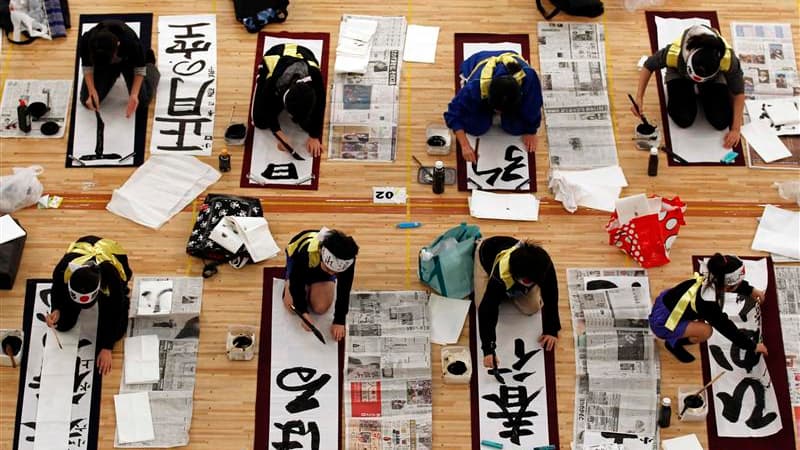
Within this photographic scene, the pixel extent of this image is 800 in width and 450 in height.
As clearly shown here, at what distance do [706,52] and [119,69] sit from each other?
4.37 m

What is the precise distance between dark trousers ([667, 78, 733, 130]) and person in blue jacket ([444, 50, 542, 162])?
3.49 feet

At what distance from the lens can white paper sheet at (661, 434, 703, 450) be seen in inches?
243

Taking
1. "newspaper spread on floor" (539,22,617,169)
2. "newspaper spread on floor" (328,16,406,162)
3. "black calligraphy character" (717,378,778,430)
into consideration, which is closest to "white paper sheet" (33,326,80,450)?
"newspaper spread on floor" (328,16,406,162)

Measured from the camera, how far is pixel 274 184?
7.09m

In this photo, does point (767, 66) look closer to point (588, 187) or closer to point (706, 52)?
point (706, 52)

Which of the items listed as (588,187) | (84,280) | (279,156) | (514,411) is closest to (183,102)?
(279,156)

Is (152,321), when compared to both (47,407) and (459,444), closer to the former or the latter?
(47,407)

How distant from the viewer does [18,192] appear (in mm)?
6930

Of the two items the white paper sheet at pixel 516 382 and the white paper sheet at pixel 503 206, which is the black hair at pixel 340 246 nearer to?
the white paper sheet at pixel 516 382

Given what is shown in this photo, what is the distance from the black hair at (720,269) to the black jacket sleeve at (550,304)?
97cm

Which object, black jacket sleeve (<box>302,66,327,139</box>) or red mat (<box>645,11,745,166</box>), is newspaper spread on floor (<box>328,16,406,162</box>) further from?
red mat (<box>645,11,745,166</box>)

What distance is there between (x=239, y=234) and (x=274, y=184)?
21.4 inches

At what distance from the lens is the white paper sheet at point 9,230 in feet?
22.1

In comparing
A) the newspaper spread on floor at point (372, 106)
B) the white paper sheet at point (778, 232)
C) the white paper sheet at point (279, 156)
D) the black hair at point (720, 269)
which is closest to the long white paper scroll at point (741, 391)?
the white paper sheet at point (778, 232)
